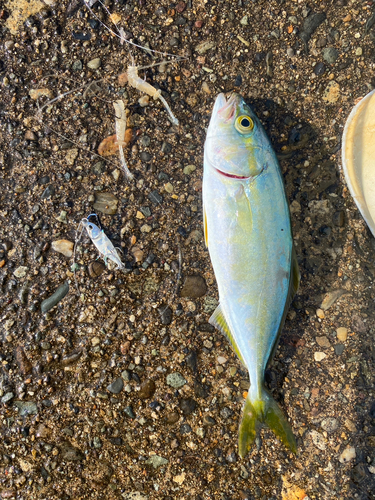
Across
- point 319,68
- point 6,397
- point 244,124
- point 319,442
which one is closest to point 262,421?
point 319,442

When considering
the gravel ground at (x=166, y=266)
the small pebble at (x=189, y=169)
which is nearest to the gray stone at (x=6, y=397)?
the gravel ground at (x=166, y=266)

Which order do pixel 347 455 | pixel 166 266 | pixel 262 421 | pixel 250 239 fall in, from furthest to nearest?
pixel 166 266, pixel 347 455, pixel 262 421, pixel 250 239

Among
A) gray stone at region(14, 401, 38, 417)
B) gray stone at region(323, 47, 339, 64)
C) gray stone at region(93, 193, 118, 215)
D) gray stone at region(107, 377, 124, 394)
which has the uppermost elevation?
gray stone at region(323, 47, 339, 64)

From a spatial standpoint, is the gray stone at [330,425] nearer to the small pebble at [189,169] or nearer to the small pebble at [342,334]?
the small pebble at [342,334]

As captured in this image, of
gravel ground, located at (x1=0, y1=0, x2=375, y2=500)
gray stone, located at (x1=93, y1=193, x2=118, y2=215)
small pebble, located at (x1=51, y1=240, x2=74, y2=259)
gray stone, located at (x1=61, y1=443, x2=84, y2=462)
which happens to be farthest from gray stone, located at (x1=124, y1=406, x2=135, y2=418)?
gray stone, located at (x1=93, y1=193, x2=118, y2=215)

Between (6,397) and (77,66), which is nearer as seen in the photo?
(6,397)

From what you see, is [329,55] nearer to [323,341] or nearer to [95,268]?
[323,341]

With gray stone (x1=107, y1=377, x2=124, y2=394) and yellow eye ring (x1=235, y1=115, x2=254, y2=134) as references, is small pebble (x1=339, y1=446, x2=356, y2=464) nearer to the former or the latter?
gray stone (x1=107, y1=377, x2=124, y2=394)

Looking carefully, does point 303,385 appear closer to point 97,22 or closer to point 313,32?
point 313,32
